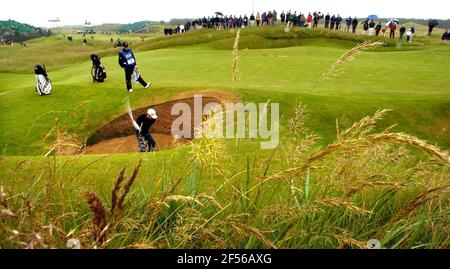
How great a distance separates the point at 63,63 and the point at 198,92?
105 ft

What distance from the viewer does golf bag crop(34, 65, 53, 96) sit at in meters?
16.7

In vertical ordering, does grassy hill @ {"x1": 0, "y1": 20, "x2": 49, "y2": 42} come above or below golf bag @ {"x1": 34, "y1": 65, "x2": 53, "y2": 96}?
above

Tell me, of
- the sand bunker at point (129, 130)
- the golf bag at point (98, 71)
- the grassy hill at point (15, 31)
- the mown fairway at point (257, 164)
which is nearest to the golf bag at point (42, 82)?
the mown fairway at point (257, 164)

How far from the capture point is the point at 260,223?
96.1 inches

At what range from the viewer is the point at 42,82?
16781 mm

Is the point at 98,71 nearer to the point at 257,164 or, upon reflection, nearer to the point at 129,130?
the point at 129,130

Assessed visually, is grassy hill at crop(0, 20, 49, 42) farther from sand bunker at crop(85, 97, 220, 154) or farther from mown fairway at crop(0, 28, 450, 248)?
sand bunker at crop(85, 97, 220, 154)

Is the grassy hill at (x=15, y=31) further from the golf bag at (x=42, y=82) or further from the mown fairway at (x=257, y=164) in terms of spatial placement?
the golf bag at (x=42, y=82)

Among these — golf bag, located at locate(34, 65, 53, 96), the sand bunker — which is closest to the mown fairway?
the sand bunker

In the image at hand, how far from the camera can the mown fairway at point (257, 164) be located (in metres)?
2.36

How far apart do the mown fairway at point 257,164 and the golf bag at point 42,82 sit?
50cm

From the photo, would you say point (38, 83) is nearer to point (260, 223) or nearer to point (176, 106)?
point (176, 106)

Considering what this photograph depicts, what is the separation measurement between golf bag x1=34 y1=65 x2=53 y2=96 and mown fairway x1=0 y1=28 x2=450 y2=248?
500 millimetres
